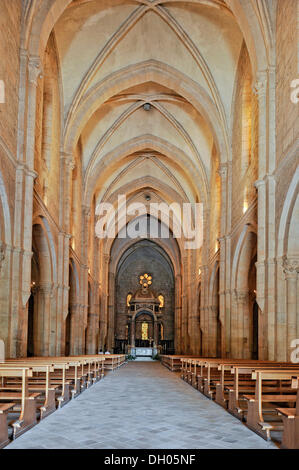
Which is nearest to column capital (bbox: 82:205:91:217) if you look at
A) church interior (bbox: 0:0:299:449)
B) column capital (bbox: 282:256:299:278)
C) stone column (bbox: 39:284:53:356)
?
church interior (bbox: 0:0:299:449)

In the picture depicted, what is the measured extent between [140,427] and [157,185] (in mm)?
29604

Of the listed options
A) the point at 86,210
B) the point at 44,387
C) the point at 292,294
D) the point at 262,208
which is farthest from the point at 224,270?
the point at 44,387

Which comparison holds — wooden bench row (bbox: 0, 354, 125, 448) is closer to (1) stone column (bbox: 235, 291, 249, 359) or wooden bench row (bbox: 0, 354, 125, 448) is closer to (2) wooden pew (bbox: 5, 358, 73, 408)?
(2) wooden pew (bbox: 5, 358, 73, 408)

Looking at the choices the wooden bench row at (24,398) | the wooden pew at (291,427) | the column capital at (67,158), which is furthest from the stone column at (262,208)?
the column capital at (67,158)

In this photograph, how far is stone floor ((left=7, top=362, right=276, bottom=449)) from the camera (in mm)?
6533

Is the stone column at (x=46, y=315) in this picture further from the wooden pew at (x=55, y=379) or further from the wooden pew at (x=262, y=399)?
the wooden pew at (x=262, y=399)

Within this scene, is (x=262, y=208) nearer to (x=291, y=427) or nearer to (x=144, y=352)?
(x=291, y=427)

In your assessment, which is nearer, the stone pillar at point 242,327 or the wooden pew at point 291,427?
the wooden pew at point 291,427

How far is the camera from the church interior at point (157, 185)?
32.8ft

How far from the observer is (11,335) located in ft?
44.1

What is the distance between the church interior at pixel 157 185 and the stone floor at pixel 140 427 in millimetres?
75

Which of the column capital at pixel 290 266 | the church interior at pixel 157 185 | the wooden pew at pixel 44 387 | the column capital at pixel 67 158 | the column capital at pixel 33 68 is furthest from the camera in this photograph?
the column capital at pixel 67 158
